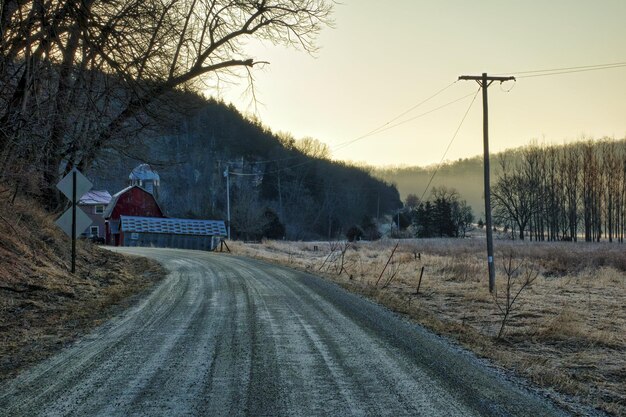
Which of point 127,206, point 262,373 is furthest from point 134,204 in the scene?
point 262,373

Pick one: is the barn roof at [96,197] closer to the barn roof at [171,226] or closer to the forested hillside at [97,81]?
the barn roof at [171,226]

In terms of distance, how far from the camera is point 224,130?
135375 millimetres

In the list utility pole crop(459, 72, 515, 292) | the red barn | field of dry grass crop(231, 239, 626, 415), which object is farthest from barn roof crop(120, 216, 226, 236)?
utility pole crop(459, 72, 515, 292)

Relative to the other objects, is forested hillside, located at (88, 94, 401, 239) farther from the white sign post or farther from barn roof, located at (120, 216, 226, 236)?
the white sign post

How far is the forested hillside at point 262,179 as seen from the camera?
108938 mm

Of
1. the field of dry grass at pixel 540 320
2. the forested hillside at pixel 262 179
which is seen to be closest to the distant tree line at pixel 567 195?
the forested hillside at pixel 262 179

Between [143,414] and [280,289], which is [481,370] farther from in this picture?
[280,289]

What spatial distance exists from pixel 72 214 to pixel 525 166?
90.4 m

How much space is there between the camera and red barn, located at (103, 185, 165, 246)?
6462cm

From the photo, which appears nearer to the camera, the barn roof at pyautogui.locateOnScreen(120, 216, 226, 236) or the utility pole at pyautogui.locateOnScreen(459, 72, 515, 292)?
the utility pole at pyautogui.locateOnScreen(459, 72, 515, 292)

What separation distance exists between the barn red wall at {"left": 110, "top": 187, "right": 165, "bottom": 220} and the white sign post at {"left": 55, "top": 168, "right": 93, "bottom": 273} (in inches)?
2120

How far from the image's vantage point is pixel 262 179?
12150 centimetres

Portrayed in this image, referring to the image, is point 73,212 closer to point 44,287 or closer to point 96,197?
point 44,287

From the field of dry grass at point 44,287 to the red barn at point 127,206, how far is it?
4814cm
